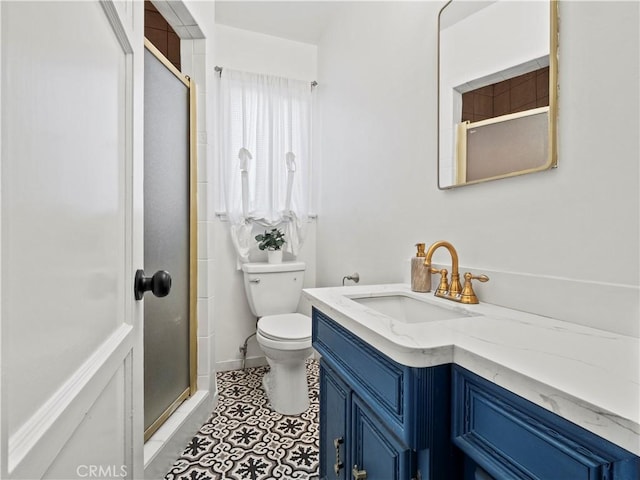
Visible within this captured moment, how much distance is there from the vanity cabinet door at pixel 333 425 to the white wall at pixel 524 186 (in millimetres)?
565

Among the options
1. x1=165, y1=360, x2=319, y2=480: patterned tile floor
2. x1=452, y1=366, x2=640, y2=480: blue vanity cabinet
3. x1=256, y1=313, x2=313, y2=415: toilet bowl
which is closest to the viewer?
x1=452, y1=366, x2=640, y2=480: blue vanity cabinet

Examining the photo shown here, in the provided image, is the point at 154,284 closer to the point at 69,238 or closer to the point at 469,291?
the point at 69,238

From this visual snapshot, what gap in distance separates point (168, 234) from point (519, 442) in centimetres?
144

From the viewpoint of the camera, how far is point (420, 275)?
127 centimetres

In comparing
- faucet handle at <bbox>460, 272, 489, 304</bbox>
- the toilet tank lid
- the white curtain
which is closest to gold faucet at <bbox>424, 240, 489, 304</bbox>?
faucet handle at <bbox>460, 272, 489, 304</bbox>

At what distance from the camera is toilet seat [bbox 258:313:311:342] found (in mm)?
1774

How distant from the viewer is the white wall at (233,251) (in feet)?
7.86

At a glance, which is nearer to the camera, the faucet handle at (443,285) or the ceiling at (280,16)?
the faucet handle at (443,285)

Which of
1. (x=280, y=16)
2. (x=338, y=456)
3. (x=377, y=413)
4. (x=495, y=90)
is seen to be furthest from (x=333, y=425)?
(x=280, y=16)

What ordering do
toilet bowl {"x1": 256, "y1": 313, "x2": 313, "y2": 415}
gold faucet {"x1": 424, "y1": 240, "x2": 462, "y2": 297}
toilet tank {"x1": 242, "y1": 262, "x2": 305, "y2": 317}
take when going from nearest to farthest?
1. gold faucet {"x1": 424, "y1": 240, "x2": 462, "y2": 297}
2. toilet bowl {"x1": 256, "y1": 313, "x2": 313, "y2": 415}
3. toilet tank {"x1": 242, "y1": 262, "x2": 305, "y2": 317}

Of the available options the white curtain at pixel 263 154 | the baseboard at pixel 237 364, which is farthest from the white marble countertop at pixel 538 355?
the baseboard at pixel 237 364

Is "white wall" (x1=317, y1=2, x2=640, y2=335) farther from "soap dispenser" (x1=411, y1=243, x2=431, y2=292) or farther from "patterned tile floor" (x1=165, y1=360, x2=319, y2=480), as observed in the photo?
"patterned tile floor" (x1=165, y1=360, x2=319, y2=480)

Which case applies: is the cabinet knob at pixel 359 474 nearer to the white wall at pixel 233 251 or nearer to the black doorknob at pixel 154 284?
the black doorknob at pixel 154 284

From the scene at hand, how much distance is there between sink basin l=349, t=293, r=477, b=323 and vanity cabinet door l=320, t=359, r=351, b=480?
272mm
